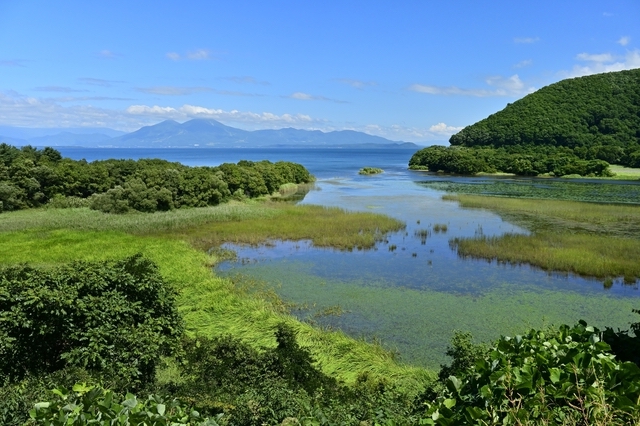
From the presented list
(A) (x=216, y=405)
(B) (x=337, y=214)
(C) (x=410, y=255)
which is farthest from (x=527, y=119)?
(A) (x=216, y=405)

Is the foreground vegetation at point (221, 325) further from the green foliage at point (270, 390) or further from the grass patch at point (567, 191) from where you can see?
the grass patch at point (567, 191)

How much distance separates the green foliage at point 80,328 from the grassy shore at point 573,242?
19266mm

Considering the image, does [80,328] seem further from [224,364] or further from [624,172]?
[624,172]

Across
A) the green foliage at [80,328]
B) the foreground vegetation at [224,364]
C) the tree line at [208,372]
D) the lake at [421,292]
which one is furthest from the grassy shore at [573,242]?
the green foliage at [80,328]

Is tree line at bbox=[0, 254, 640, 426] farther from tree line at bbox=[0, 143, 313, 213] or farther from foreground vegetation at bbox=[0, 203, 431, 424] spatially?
tree line at bbox=[0, 143, 313, 213]

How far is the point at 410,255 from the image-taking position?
25.0 metres

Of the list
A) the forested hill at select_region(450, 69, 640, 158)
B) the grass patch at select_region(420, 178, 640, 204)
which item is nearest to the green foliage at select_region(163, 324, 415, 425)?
the grass patch at select_region(420, 178, 640, 204)

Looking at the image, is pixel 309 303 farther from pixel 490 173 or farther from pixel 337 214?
pixel 490 173

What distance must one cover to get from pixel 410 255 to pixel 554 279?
287 inches

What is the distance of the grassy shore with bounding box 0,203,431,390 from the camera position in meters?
13.2

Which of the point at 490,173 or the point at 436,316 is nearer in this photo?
the point at 436,316

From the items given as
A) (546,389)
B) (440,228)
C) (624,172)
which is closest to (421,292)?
(440,228)

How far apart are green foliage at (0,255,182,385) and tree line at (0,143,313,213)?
29.9 metres

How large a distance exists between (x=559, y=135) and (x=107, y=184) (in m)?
102
